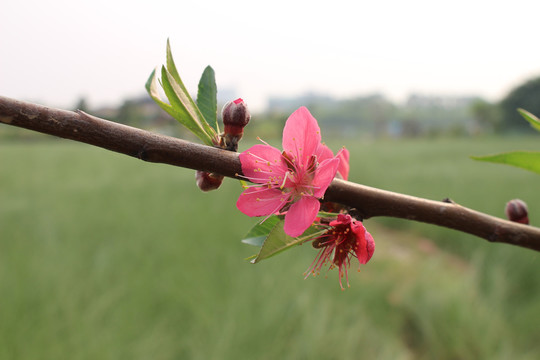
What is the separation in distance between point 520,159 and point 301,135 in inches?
6.7

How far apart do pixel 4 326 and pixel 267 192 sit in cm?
134

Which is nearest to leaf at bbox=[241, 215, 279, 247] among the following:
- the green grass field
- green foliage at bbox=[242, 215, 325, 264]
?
green foliage at bbox=[242, 215, 325, 264]

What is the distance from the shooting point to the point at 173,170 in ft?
15.3

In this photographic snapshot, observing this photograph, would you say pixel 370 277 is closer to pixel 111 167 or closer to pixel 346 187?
pixel 346 187

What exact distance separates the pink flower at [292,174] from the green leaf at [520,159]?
4.8 inches

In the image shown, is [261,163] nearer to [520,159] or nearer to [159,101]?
[159,101]

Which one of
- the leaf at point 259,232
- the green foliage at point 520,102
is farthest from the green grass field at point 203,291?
the green foliage at point 520,102

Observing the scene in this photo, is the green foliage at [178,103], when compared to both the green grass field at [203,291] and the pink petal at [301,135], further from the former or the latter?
the green grass field at [203,291]

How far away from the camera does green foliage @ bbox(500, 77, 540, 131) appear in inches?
507

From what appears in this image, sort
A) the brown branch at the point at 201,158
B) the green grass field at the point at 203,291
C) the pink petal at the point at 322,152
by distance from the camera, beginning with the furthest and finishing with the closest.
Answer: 1. the green grass field at the point at 203,291
2. the pink petal at the point at 322,152
3. the brown branch at the point at 201,158

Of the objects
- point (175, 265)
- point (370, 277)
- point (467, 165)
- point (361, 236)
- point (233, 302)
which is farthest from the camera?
point (467, 165)

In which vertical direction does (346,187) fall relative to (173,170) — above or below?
above

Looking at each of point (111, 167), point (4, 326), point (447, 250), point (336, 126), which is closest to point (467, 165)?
point (447, 250)

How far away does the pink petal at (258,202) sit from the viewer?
0.29m
